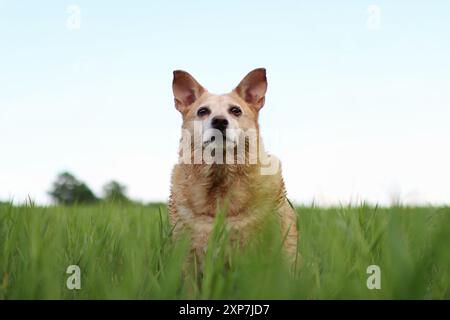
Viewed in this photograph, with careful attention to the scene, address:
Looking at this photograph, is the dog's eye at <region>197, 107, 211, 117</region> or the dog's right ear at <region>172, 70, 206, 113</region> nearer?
the dog's eye at <region>197, 107, 211, 117</region>

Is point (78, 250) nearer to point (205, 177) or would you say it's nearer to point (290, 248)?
point (205, 177)

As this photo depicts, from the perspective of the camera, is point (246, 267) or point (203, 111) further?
point (203, 111)

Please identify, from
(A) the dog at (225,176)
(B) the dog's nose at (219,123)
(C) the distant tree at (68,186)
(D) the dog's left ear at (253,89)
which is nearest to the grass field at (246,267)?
(A) the dog at (225,176)

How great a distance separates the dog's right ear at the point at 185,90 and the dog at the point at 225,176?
0.02 m

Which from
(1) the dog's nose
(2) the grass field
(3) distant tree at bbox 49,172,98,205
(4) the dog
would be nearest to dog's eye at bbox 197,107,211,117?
(4) the dog

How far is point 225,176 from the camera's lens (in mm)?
4312

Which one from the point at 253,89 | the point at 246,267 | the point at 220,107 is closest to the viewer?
the point at 246,267

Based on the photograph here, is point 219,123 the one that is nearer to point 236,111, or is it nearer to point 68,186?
point 236,111

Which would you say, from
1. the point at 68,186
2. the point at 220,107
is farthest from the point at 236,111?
the point at 68,186

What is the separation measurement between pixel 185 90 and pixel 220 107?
25.3 inches

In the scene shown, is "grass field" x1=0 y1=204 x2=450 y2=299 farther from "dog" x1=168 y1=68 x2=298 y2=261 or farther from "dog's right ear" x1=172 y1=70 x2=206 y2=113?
"dog's right ear" x1=172 y1=70 x2=206 y2=113

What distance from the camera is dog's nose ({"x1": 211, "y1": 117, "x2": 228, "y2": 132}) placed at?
4.32 meters

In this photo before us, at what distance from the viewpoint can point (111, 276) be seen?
279 cm
